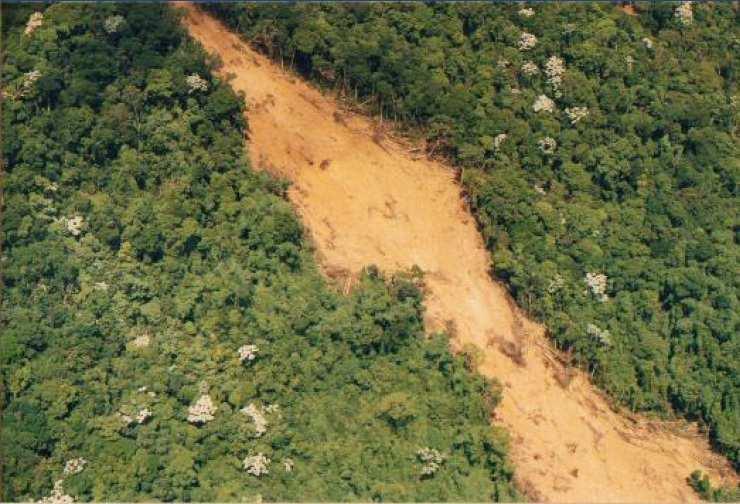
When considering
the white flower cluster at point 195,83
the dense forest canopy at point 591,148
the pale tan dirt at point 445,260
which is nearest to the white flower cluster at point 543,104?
the dense forest canopy at point 591,148

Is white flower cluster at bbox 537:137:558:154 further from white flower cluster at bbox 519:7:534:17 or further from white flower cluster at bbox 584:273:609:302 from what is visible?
white flower cluster at bbox 519:7:534:17

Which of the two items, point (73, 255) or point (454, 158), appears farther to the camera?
point (454, 158)

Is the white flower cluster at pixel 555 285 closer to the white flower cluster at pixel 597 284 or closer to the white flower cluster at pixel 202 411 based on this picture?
the white flower cluster at pixel 597 284

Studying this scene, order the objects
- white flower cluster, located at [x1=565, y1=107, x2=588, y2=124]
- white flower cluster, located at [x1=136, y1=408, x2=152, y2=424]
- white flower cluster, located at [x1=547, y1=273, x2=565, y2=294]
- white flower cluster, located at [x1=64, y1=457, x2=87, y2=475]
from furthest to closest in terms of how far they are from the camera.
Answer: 1. white flower cluster, located at [x1=565, y1=107, x2=588, y2=124]
2. white flower cluster, located at [x1=547, y1=273, x2=565, y2=294]
3. white flower cluster, located at [x1=136, y1=408, x2=152, y2=424]
4. white flower cluster, located at [x1=64, y1=457, x2=87, y2=475]

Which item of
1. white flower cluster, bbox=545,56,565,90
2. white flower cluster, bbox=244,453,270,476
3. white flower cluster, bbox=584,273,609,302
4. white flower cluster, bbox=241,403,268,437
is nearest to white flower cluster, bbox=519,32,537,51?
white flower cluster, bbox=545,56,565,90

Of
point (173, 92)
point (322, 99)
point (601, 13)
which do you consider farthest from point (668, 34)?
point (173, 92)

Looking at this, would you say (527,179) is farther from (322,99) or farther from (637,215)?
(322,99)

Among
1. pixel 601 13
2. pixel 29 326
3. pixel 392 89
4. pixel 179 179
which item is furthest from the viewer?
pixel 601 13
